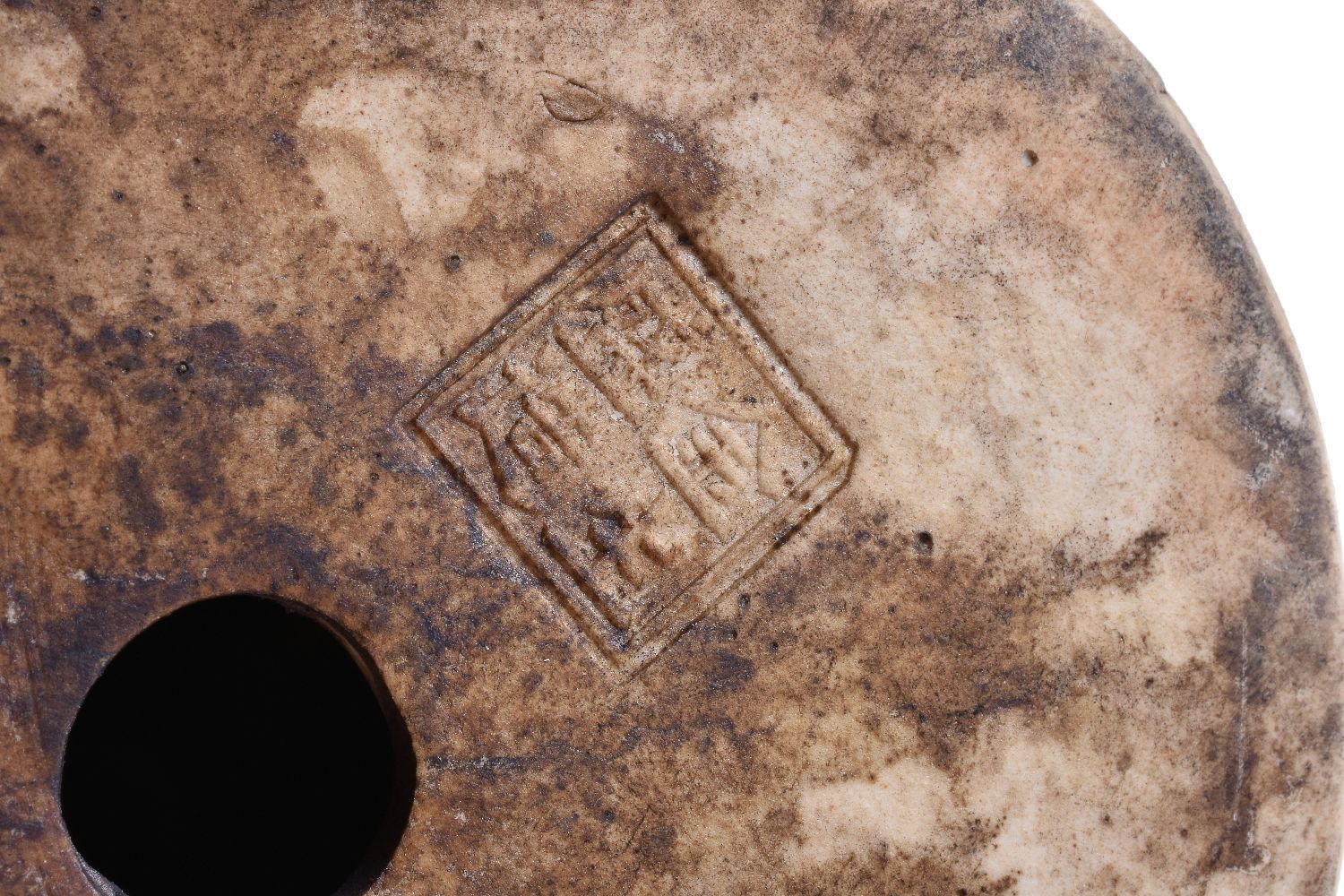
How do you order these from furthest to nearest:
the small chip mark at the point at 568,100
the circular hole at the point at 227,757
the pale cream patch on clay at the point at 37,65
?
the circular hole at the point at 227,757 → the small chip mark at the point at 568,100 → the pale cream patch on clay at the point at 37,65

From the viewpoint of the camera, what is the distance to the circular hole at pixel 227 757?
3.03 metres

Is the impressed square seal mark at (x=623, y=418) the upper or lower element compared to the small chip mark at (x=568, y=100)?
lower

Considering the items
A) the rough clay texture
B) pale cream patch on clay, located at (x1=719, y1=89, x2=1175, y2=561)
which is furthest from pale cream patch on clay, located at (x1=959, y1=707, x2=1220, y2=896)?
pale cream patch on clay, located at (x1=719, y1=89, x2=1175, y2=561)

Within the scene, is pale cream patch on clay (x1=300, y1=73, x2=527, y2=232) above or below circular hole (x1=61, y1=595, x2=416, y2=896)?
above

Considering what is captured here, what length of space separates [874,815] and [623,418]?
1.09m

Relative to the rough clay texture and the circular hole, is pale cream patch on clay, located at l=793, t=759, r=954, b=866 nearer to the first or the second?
the rough clay texture

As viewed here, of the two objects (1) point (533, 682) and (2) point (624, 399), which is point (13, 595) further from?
(2) point (624, 399)

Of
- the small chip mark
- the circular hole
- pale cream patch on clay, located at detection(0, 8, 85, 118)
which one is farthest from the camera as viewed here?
the circular hole

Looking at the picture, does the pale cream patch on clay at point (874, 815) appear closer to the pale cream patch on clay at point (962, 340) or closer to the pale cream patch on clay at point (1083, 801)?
the pale cream patch on clay at point (1083, 801)

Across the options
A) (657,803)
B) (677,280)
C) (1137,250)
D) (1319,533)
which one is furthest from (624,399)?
(1319,533)

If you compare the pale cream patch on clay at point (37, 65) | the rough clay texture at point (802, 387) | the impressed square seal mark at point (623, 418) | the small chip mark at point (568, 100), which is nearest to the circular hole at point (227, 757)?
the rough clay texture at point (802, 387)

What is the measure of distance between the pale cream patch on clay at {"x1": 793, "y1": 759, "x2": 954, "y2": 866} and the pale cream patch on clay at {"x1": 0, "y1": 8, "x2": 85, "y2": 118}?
2264 mm

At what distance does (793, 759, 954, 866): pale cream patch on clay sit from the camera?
246cm

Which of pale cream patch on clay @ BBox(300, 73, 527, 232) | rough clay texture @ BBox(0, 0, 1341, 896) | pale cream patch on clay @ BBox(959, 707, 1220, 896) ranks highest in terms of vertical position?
pale cream patch on clay @ BBox(300, 73, 527, 232)
